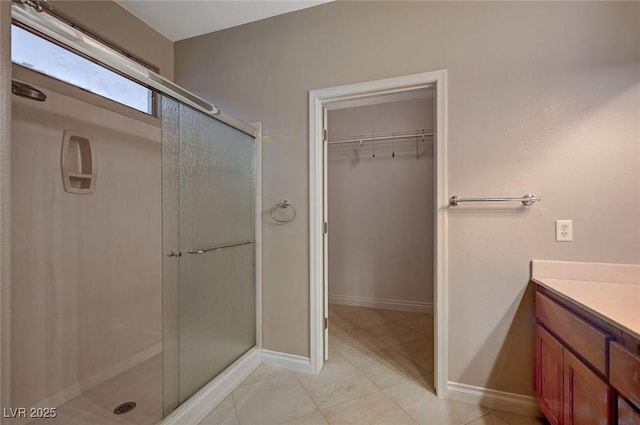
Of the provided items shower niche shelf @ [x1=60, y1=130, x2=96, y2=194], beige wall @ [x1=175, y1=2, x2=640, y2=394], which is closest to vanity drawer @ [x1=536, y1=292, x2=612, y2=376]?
beige wall @ [x1=175, y1=2, x2=640, y2=394]

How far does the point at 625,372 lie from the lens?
0.90 m

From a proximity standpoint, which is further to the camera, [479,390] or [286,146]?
[286,146]

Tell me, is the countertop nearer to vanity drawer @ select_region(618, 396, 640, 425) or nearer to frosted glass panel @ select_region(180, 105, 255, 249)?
vanity drawer @ select_region(618, 396, 640, 425)

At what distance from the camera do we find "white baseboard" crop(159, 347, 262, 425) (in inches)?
58.1

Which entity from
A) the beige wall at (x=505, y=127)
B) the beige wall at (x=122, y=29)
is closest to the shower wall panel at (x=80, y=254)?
the beige wall at (x=122, y=29)

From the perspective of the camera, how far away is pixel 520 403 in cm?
159

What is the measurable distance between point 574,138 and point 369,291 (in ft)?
8.08

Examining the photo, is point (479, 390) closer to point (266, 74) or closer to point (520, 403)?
point (520, 403)

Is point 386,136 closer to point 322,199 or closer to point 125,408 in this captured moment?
point 322,199

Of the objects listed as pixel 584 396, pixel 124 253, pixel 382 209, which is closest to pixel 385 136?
pixel 382 209

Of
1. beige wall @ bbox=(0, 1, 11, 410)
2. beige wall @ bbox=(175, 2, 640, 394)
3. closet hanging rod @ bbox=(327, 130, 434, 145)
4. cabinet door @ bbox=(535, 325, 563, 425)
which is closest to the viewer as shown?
beige wall @ bbox=(0, 1, 11, 410)

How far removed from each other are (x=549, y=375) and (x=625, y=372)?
0.57 m

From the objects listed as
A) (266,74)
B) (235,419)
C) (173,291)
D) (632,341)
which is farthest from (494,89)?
(235,419)

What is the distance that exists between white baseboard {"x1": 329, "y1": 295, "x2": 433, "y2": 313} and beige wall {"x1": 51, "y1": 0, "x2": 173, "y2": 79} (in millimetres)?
3024
